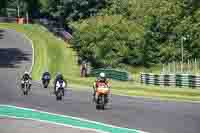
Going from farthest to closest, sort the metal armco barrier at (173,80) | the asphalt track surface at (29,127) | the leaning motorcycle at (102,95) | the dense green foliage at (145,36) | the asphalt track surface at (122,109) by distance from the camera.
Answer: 1. the dense green foliage at (145,36)
2. the metal armco barrier at (173,80)
3. the leaning motorcycle at (102,95)
4. the asphalt track surface at (122,109)
5. the asphalt track surface at (29,127)

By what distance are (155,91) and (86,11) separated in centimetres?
4977

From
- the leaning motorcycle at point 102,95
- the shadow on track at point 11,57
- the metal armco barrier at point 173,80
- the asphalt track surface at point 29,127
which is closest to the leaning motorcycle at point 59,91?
the leaning motorcycle at point 102,95

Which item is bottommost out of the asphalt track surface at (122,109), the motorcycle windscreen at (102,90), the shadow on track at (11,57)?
the asphalt track surface at (122,109)

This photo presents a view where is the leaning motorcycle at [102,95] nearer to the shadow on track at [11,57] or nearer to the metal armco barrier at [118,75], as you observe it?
the metal armco barrier at [118,75]

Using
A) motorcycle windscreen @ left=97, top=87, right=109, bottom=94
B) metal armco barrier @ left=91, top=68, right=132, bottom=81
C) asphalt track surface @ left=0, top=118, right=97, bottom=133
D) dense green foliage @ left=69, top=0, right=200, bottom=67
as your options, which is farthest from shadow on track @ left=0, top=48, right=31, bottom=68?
asphalt track surface @ left=0, top=118, right=97, bottom=133

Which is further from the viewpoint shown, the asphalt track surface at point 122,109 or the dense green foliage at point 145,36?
the dense green foliage at point 145,36

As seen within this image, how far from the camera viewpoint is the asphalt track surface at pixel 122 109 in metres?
24.9

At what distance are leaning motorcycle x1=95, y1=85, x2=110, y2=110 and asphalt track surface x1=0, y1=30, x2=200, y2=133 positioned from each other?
0.39 meters

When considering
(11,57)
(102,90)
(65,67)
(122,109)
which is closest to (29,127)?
(102,90)

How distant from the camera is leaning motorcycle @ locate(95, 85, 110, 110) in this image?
2967 cm

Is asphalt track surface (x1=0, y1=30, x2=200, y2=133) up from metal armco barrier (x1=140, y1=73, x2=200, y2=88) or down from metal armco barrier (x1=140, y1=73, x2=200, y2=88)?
down

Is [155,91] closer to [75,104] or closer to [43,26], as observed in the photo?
[75,104]

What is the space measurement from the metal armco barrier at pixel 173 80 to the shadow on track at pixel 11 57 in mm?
23690

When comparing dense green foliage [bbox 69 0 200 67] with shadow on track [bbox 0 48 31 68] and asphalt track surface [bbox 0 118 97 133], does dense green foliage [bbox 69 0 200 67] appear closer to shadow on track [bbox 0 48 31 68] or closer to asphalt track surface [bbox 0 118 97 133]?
shadow on track [bbox 0 48 31 68]
